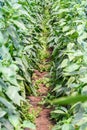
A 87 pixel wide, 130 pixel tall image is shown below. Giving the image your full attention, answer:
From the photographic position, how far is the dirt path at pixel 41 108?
3260 mm

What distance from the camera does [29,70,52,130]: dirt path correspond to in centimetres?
326

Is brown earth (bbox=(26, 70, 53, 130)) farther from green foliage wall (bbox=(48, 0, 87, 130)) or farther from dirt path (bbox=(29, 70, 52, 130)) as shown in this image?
green foliage wall (bbox=(48, 0, 87, 130))

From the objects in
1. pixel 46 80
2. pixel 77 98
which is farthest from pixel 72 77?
pixel 77 98

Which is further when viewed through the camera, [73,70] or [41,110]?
[41,110]

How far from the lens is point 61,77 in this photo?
12.6ft

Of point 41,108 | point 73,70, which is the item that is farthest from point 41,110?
point 73,70

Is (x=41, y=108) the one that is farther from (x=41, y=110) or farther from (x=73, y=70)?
(x=73, y=70)

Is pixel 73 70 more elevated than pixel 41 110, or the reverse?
pixel 41 110

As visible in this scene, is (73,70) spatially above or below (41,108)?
below

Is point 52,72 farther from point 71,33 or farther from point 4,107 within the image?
point 4,107

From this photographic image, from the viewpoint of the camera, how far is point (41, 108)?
12.1 feet

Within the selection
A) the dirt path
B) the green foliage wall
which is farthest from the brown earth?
the green foliage wall

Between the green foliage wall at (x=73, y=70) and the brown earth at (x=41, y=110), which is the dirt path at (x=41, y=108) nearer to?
the brown earth at (x=41, y=110)

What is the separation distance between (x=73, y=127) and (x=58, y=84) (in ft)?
5.32
